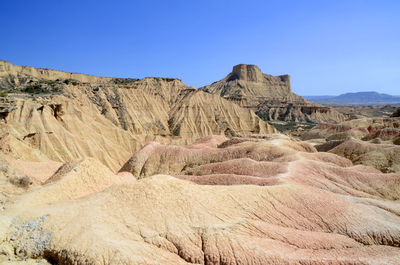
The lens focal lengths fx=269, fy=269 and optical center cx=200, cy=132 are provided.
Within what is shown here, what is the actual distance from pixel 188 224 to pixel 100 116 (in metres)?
43.1

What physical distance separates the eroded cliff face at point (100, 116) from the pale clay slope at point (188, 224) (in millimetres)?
13814

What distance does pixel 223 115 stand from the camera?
71.4m

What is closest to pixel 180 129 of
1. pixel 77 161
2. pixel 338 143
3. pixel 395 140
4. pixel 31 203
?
pixel 338 143

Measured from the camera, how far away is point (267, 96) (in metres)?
139

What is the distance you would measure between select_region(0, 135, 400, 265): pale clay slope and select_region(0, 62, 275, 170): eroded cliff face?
1381 centimetres

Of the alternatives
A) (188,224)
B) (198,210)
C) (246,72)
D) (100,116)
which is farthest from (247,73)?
(188,224)

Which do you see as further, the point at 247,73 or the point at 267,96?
the point at 247,73

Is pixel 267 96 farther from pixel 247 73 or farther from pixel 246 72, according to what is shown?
pixel 246 72

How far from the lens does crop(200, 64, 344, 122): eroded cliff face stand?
4476 inches

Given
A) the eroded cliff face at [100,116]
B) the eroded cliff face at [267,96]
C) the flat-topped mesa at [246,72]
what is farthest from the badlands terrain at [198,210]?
the flat-topped mesa at [246,72]

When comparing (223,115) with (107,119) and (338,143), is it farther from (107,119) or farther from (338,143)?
(338,143)

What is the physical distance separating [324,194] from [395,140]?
33.4m

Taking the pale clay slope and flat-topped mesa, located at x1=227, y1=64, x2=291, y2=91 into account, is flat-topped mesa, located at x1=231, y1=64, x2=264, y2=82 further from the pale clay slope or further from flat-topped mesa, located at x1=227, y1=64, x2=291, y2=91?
the pale clay slope

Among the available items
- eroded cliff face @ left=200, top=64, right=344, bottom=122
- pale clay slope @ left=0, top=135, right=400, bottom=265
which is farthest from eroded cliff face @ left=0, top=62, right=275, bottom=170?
eroded cliff face @ left=200, top=64, right=344, bottom=122
